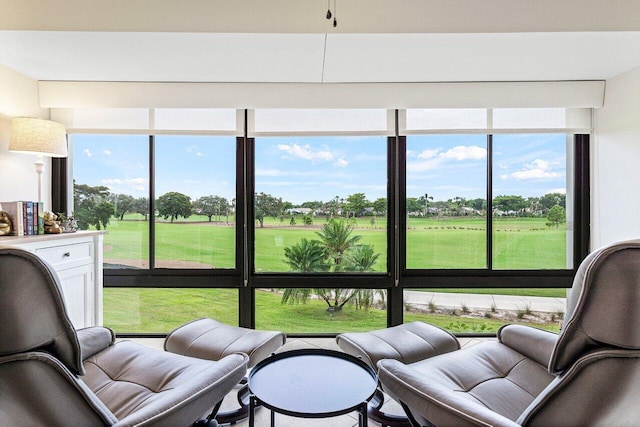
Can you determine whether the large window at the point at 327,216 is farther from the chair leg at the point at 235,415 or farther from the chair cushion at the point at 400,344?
the chair leg at the point at 235,415

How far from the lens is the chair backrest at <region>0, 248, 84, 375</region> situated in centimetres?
83

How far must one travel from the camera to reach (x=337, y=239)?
3031 millimetres

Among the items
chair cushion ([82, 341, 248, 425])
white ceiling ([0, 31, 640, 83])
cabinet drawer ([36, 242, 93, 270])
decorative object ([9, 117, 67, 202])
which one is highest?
white ceiling ([0, 31, 640, 83])

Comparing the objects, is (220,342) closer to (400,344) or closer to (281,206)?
(400,344)

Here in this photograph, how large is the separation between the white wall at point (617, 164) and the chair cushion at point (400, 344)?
190cm

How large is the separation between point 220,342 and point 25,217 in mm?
1656

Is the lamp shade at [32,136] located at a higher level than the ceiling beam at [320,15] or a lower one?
lower

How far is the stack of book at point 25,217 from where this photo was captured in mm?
2201

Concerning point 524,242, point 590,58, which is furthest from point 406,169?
point 590,58

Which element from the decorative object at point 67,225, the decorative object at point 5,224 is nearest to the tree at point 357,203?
the decorative object at point 67,225

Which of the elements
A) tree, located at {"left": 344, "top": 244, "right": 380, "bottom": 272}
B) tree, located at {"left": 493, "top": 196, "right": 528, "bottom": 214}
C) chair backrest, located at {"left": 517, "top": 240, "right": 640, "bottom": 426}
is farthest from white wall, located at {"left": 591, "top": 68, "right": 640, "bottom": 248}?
chair backrest, located at {"left": 517, "top": 240, "right": 640, "bottom": 426}

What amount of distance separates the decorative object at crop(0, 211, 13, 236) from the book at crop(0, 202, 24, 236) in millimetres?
17

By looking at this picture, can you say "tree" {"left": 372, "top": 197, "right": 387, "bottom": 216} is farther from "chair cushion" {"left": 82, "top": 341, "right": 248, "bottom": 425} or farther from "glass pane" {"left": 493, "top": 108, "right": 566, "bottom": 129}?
"chair cushion" {"left": 82, "top": 341, "right": 248, "bottom": 425}

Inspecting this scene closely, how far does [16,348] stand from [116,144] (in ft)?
8.45
